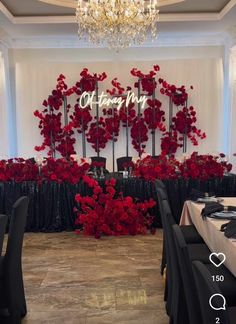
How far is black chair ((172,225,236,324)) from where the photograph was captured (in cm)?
159

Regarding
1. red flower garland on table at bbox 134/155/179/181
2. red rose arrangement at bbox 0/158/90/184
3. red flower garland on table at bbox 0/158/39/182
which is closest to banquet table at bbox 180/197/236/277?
red flower garland on table at bbox 134/155/179/181

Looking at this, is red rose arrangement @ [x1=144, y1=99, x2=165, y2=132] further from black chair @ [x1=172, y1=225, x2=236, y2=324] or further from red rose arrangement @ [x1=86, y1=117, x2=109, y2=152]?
black chair @ [x1=172, y1=225, x2=236, y2=324]

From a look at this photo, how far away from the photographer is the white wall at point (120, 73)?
7.84m

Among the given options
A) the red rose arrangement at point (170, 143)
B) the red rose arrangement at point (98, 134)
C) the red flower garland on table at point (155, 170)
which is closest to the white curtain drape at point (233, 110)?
the red rose arrangement at point (170, 143)

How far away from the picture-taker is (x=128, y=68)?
309 inches

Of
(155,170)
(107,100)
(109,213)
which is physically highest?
(107,100)

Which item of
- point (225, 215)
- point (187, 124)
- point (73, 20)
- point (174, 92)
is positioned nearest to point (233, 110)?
point (187, 124)

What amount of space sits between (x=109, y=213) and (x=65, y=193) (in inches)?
26.5

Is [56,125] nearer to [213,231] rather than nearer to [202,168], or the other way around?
[202,168]

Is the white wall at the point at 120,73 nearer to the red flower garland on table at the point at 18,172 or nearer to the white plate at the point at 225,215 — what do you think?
the red flower garland on table at the point at 18,172

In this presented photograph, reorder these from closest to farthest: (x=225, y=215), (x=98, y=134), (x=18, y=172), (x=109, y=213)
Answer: (x=225, y=215) < (x=109, y=213) < (x=18, y=172) < (x=98, y=134)

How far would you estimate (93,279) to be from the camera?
3.43m

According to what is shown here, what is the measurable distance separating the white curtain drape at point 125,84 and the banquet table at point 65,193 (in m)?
2.96

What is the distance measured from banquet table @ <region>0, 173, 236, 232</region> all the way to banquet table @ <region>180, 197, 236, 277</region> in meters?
1.35
